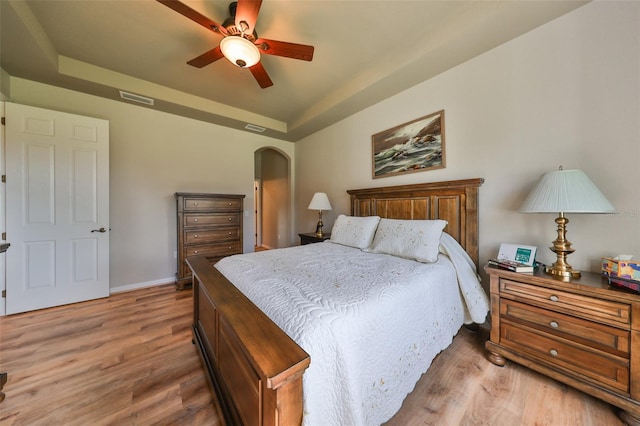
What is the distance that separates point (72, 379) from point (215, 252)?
193 cm

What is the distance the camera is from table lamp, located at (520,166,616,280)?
1.33 m

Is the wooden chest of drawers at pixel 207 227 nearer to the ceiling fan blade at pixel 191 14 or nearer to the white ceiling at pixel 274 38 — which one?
the white ceiling at pixel 274 38

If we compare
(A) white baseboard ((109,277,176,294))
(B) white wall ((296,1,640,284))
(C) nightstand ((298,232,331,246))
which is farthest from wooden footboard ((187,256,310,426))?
(A) white baseboard ((109,277,176,294))

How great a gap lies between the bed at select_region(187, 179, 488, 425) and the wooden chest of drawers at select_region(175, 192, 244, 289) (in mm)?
1423

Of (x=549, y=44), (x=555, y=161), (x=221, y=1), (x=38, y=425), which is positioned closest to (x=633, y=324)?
(x=555, y=161)

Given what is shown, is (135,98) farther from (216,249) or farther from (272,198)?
(272,198)

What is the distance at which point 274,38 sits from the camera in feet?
6.98

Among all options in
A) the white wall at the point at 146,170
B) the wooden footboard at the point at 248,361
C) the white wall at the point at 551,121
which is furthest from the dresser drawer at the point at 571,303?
the white wall at the point at 146,170

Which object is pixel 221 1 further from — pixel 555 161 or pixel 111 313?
pixel 111 313

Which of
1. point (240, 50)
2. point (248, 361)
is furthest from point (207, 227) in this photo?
point (248, 361)

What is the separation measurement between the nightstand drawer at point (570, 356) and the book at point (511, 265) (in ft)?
1.30

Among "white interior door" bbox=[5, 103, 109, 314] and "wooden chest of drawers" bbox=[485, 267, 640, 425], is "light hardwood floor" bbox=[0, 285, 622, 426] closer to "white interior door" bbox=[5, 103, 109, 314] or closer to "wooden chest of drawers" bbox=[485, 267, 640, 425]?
"wooden chest of drawers" bbox=[485, 267, 640, 425]

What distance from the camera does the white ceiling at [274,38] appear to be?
1.76 metres

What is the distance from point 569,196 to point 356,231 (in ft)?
5.43
